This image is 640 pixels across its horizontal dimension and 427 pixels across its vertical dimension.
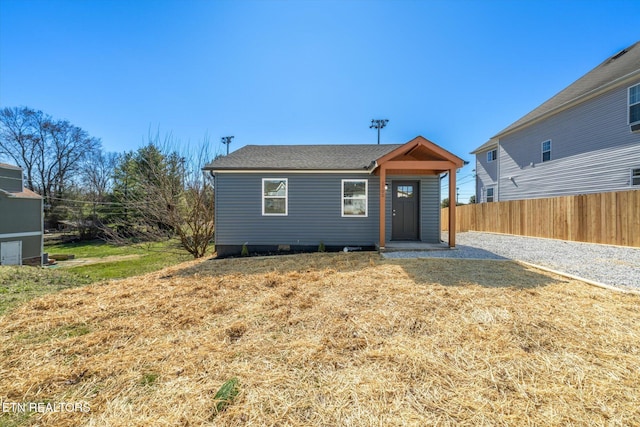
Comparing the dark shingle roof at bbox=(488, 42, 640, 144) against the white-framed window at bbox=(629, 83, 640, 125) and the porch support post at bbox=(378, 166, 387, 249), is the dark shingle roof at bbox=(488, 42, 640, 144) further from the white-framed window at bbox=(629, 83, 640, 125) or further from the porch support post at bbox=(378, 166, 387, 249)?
the porch support post at bbox=(378, 166, 387, 249)

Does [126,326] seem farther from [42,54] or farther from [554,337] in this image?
[42,54]

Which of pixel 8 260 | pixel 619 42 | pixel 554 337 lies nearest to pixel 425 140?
pixel 554 337

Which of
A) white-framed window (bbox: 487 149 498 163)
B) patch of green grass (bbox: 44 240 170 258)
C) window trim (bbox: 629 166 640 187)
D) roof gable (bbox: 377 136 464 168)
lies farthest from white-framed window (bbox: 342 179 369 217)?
white-framed window (bbox: 487 149 498 163)

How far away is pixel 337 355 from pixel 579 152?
14.8 meters

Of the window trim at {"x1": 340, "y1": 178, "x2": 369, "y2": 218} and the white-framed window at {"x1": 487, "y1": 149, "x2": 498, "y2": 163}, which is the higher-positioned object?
the white-framed window at {"x1": 487, "y1": 149, "x2": 498, "y2": 163}

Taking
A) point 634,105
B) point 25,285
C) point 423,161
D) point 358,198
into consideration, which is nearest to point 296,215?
point 358,198

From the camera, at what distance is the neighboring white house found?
30.7 ft

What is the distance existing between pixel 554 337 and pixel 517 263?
4249mm

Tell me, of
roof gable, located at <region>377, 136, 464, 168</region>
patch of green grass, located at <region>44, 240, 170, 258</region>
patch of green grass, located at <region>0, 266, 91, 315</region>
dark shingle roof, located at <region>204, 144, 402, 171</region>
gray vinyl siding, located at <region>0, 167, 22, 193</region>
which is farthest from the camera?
patch of green grass, located at <region>44, 240, 170, 258</region>

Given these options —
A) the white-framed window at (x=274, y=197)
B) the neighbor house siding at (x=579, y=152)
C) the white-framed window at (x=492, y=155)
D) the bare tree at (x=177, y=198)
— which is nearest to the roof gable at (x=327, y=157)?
the white-framed window at (x=274, y=197)

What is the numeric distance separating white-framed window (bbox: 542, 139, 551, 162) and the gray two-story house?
1055 inches

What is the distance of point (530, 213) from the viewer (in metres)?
11.2

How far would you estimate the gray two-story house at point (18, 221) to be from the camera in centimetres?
1245

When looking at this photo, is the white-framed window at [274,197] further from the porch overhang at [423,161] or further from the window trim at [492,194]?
the window trim at [492,194]
